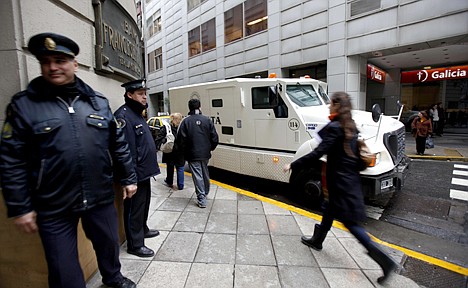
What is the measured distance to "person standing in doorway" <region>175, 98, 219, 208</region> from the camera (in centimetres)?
481

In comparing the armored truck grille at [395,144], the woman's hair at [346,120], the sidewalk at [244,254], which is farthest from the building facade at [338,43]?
the woman's hair at [346,120]

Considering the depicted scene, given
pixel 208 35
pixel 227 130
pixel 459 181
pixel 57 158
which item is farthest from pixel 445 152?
pixel 208 35

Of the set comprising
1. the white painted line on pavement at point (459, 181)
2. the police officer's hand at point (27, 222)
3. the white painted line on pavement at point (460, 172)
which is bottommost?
the white painted line on pavement at point (459, 181)

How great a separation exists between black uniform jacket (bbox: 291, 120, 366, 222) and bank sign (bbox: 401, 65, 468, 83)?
57.4 feet

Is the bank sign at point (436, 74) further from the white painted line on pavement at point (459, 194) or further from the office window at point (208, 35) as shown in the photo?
the office window at point (208, 35)

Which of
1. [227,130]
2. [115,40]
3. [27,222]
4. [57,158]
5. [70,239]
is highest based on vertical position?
[115,40]

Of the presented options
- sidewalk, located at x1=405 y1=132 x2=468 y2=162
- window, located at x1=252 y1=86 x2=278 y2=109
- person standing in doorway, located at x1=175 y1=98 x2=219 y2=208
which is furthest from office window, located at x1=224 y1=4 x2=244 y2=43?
person standing in doorway, located at x1=175 y1=98 x2=219 y2=208

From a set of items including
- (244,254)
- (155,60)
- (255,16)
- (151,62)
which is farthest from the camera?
(151,62)

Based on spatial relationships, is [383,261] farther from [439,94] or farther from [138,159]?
[439,94]

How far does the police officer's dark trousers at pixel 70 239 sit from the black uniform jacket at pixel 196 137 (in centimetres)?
253

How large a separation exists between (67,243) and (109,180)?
521mm

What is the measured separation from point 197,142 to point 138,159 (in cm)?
176

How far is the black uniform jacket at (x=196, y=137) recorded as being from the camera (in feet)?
15.8

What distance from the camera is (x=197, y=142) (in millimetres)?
4801
